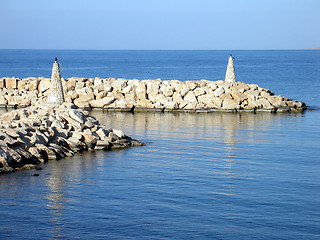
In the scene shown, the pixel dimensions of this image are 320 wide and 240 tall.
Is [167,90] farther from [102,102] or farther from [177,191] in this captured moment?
[177,191]

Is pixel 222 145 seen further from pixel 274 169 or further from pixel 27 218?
pixel 27 218

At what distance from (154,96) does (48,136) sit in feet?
70.5

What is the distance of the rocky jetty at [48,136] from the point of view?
25.3 meters

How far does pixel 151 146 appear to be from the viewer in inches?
1195

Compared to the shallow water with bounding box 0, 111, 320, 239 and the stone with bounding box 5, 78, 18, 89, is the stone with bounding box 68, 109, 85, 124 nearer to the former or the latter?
the shallow water with bounding box 0, 111, 320, 239

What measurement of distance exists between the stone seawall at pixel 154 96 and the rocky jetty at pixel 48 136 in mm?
14289

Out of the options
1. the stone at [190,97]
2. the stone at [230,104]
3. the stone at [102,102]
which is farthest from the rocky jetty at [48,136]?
the stone at [230,104]

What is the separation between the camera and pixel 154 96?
48.5 metres

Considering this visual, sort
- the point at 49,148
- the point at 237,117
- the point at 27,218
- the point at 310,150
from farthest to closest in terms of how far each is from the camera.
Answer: the point at 237,117, the point at 310,150, the point at 49,148, the point at 27,218

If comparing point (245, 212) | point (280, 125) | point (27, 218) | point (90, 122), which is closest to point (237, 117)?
point (280, 125)

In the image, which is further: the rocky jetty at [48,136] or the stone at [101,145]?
the stone at [101,145]

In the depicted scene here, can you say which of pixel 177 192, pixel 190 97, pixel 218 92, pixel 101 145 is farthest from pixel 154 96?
pixel 177 192

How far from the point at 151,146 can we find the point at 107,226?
42.7 ft

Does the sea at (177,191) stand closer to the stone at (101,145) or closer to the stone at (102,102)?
the stone at (101,145)
